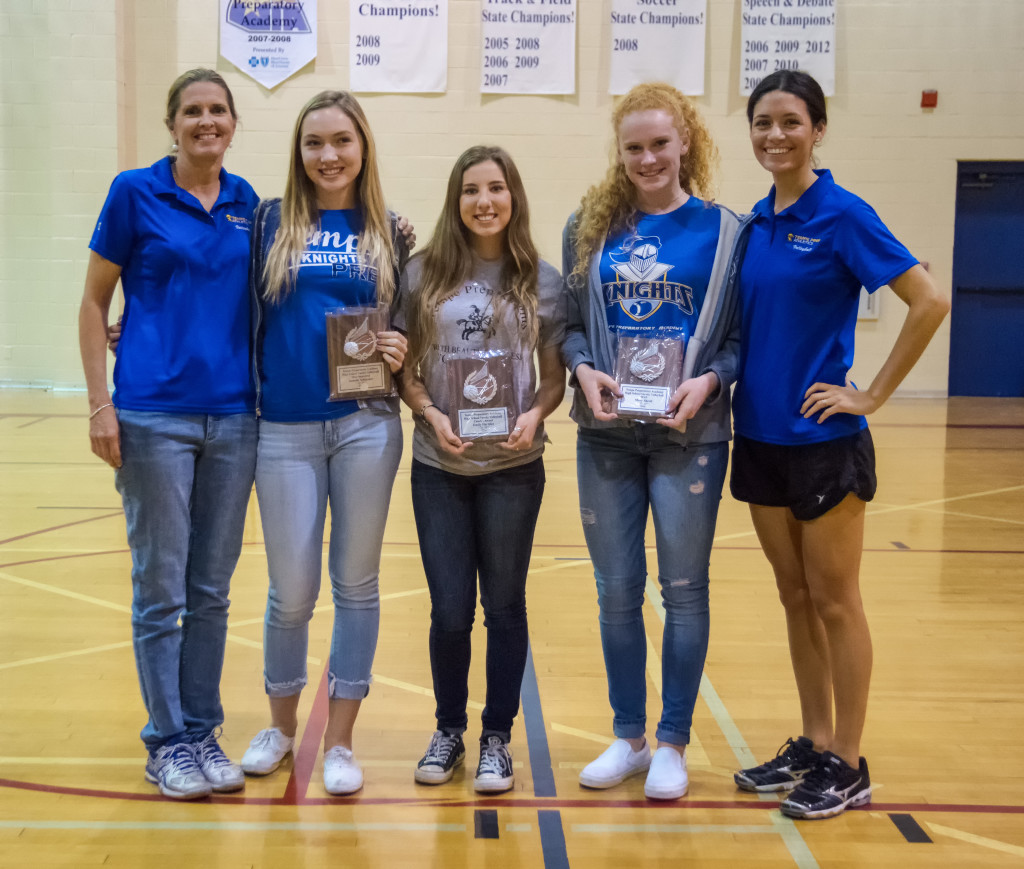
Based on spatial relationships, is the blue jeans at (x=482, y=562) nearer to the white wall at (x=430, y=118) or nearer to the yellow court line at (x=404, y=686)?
the yellow court line at (x=404, y=686)

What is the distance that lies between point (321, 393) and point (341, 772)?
2.97ft

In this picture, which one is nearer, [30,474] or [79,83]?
[30,474]

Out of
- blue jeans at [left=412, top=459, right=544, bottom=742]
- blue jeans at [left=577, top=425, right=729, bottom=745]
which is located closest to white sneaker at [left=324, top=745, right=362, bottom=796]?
blue jeans at [left=412, top=459, right=544, bottom=742]

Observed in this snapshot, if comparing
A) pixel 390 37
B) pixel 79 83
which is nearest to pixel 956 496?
pixel 390 37

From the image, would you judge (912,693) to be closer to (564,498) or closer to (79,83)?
(564,498)

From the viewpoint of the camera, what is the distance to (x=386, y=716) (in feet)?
9.75

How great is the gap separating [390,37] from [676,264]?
306 inches

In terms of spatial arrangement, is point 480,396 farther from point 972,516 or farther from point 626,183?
point 972,516

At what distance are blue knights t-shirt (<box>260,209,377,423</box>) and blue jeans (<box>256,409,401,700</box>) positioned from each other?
5 cm

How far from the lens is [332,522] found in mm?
2453

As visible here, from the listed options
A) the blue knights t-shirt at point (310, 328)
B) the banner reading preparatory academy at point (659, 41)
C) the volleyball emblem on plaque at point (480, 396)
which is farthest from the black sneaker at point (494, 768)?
the banner reading preparatory academy at point (659, 41)

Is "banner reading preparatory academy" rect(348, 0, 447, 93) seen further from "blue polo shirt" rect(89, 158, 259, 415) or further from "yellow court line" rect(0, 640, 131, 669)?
"blue polo shirt" rect(89, 158, 259, 415)

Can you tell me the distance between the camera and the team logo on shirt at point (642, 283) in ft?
7.89

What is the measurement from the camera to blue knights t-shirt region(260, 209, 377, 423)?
242cm
